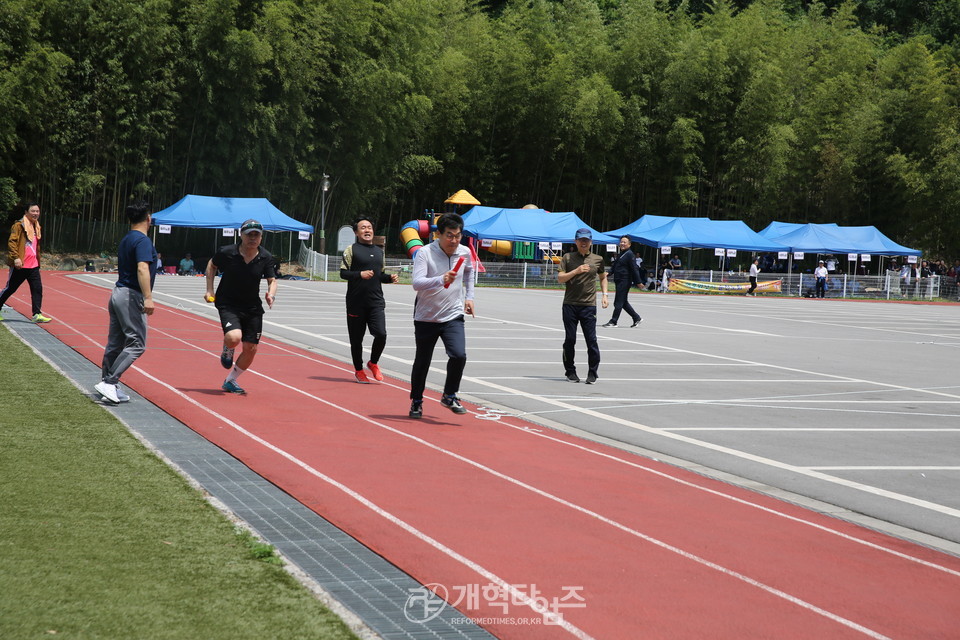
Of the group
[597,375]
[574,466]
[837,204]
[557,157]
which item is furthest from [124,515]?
[837,204]

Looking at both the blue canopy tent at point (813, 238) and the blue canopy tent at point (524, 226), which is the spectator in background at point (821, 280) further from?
the blue canopy tent at point (524, 226)

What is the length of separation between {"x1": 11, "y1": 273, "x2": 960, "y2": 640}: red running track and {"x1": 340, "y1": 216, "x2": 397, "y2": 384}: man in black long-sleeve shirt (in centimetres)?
212

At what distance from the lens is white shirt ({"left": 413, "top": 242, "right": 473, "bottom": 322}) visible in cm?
908

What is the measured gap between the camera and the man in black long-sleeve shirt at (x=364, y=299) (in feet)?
37.9

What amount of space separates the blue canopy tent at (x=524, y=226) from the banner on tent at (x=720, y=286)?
336cm

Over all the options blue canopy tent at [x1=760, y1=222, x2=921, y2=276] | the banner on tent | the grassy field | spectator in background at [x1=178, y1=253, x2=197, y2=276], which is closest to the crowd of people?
the grassy field

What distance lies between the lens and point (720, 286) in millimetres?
45688

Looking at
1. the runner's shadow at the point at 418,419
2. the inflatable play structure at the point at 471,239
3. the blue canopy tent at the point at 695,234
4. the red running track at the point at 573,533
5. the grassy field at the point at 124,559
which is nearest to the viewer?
the grassy field at the point at 124,559

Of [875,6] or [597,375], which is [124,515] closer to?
[597,375]

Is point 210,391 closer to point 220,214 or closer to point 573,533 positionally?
point 573,533

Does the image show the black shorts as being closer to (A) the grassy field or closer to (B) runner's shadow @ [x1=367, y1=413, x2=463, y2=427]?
(B) runner's shadow @ [x1=367, y1=413, x2=463, y2=427]

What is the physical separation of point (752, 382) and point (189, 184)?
35414 millimetres

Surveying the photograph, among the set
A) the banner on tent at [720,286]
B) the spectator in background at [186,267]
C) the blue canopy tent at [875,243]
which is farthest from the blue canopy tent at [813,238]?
the spectator in background at [186,267]

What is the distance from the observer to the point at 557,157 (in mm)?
53969
